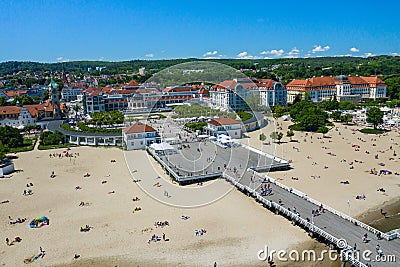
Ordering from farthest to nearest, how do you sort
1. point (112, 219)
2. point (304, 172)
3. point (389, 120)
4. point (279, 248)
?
1. point (389, 120)
2. point (304, 172)
3. point (112, 219)
4. point (279, 248)

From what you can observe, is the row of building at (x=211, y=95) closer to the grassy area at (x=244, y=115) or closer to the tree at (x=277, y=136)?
the grassy area at (x=244, y=115)

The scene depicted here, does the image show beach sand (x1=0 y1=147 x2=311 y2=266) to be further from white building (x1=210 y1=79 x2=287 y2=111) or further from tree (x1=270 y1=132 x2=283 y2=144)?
white building (x1=210 y1=79 x2=287 y2=111)

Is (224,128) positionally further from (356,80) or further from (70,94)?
(70,94)

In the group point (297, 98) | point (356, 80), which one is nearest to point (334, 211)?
point (297, 98)

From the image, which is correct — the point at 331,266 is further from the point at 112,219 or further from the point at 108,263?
the point at 112,219

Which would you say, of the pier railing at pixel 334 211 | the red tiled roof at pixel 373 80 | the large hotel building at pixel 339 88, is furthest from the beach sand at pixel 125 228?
the red tiled roof at pixel 373 80

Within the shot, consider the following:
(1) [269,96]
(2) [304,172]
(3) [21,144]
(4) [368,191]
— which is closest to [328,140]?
(2) [304,172]
